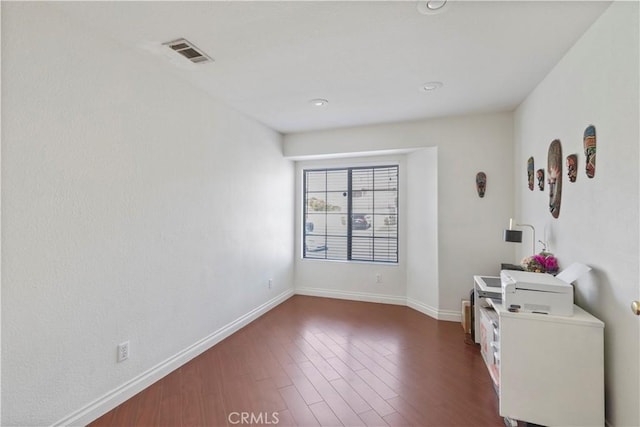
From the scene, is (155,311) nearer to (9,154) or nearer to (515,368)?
(9,154)

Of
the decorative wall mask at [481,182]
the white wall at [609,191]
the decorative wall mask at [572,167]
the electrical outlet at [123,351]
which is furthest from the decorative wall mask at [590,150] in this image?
the electrical outlet at [123,351]

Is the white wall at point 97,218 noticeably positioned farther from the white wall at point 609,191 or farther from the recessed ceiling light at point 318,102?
the white wall at point 609,191

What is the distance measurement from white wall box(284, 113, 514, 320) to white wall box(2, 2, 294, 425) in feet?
A: 8.30

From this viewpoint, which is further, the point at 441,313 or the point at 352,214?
the point at 352,214

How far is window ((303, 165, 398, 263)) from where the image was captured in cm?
447

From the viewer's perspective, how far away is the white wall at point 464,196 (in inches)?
137

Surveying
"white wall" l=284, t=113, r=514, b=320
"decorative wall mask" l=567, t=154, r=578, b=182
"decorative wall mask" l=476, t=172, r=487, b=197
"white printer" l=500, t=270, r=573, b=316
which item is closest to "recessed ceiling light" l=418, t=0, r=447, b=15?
"decorative wall mask" l=567, t=154, r=578, b=182

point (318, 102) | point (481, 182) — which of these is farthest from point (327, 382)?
point (481, 182)

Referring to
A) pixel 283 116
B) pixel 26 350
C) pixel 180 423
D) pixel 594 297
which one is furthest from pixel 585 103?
pixel 26 350

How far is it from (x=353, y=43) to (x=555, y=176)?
1841 millimetres

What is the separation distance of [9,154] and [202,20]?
4.13ft

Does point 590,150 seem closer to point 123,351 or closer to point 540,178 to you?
point 540,178

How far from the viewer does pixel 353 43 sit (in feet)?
6.66

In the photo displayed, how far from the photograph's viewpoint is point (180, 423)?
188 cm
